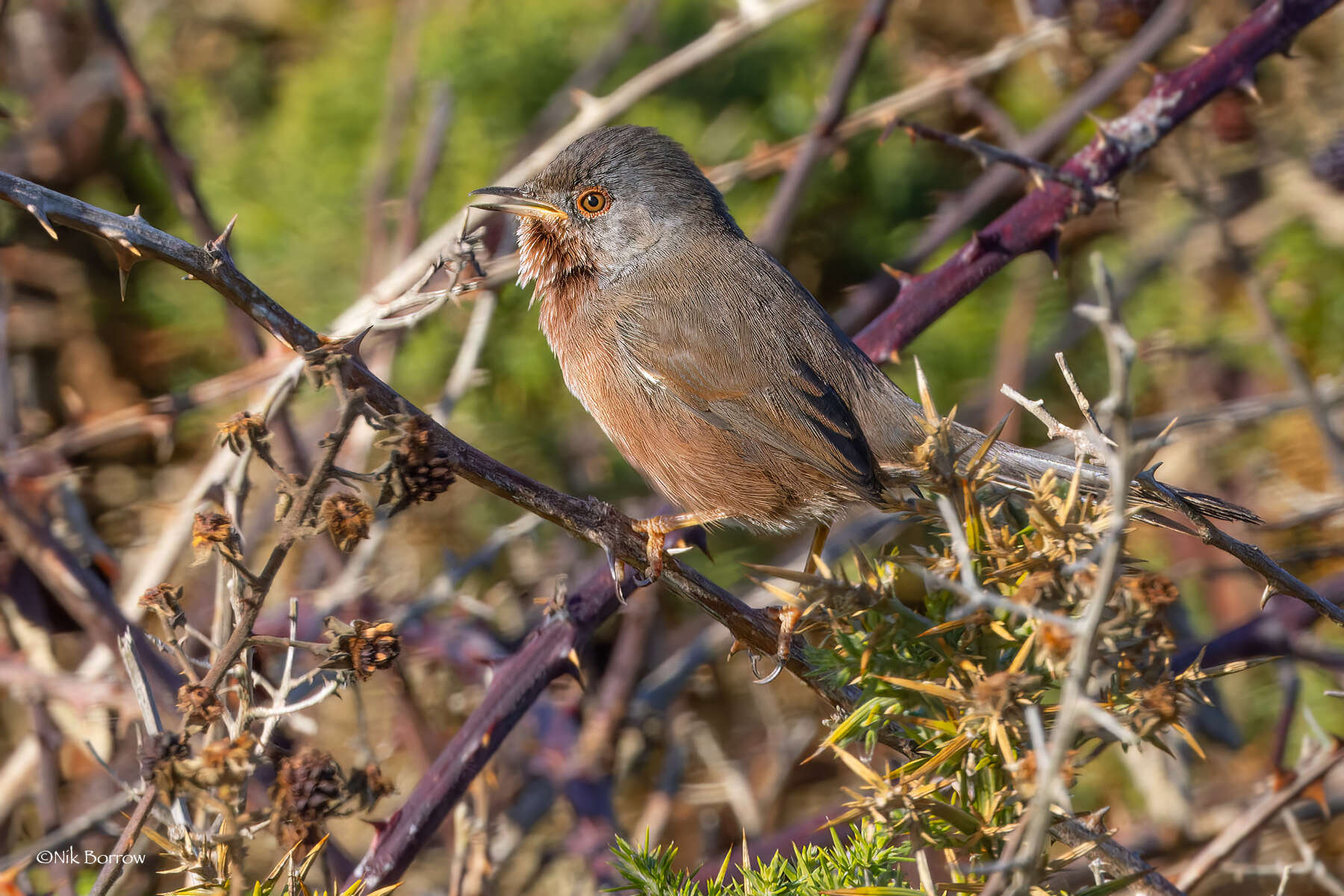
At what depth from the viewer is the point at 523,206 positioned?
3.70 meters

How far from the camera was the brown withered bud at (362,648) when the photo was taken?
5.69 ft

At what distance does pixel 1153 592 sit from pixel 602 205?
257 centimetres

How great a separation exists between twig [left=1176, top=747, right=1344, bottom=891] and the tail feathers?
0.55 metres

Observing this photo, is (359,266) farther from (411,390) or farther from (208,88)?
(208,88)

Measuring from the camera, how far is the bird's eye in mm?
3756

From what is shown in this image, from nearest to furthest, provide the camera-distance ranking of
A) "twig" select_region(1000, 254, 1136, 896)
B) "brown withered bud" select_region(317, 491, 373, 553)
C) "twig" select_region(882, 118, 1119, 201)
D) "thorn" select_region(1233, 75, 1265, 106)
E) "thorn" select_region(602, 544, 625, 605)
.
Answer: "twig" select_region(1000, 254, 1136, 896), "brown withered bud" select_region(317, 491, 373, 553), "thorn" select_region(602, 544, 625, 605), "twig" select_region(882, 118, 1119, 201), "thorn" select_region(1233, 75, 1265, 106)

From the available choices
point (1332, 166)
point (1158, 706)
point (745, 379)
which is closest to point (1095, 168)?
point (745, 379)

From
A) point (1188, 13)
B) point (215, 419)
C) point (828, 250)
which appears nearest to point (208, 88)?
point (215, 419)

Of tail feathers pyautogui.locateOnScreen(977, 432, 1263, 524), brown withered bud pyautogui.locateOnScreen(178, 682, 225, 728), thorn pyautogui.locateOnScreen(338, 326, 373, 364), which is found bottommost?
tail feathers pyautogui.locateOnScreen(977, 432, 1263, 524)

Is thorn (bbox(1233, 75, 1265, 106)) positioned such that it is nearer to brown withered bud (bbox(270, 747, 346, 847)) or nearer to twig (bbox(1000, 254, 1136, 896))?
twig (bbox(1000, 254, 1136, 896))

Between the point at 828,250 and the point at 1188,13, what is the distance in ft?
5.91

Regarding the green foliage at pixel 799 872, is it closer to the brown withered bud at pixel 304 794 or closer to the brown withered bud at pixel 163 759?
the brown withered bud at pixel 304 794

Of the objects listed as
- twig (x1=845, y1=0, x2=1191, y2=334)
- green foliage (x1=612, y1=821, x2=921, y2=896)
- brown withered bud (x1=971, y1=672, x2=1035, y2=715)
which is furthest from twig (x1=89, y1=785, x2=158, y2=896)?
twig (x1=845, y1=0, x2=1191, y2=334)

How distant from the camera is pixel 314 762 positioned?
1.95 m
